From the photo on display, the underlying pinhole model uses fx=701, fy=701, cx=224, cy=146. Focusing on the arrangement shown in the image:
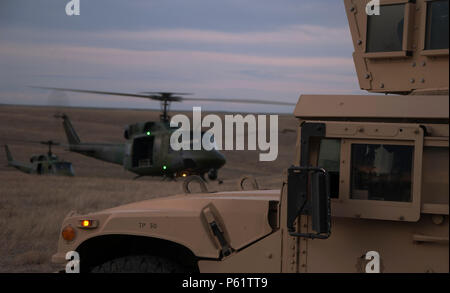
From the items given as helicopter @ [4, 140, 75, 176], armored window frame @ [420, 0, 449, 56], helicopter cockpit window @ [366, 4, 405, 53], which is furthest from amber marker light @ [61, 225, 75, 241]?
helicopter @ [4, 140, 75, 176]

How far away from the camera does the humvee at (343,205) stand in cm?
396

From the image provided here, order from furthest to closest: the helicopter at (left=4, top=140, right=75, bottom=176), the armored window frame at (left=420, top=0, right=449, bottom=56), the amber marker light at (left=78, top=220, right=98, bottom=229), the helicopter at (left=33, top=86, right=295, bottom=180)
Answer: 1. the helicopter at (left=4, top=140, right=75, bottom=176)
2. the helicopter at (left=33, top=86, right=295, bottom=180)
3. the amber marker light at (left=78, top=220, right=98, bottom=229)
4. the armored window frame at (left=420, top=0, right=449, bottom=56)

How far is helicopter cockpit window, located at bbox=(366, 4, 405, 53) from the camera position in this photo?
503 cm

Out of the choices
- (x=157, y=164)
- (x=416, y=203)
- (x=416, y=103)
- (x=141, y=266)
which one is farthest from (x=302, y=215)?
(x=157, y=164)

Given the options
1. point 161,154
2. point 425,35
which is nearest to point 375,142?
point 425,35

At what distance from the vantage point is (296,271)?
431cm

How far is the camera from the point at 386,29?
202 inches

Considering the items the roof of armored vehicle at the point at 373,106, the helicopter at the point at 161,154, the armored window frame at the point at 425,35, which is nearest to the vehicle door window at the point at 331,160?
the roof of armored vehicle at the point at 373,106

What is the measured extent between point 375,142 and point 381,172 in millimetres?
179

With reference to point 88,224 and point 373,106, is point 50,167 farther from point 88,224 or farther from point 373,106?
point 373,106

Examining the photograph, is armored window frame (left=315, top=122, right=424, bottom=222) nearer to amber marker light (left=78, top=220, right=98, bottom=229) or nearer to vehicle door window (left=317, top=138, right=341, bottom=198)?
vehicle door window (left=317, top=138, right=341, bottom=198)

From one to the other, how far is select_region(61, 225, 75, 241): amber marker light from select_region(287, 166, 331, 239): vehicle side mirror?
1.75m

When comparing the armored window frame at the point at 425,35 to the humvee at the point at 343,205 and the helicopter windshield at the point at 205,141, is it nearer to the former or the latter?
the humvee at the point at 343,205

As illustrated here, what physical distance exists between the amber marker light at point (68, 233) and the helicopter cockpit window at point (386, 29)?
252cm
